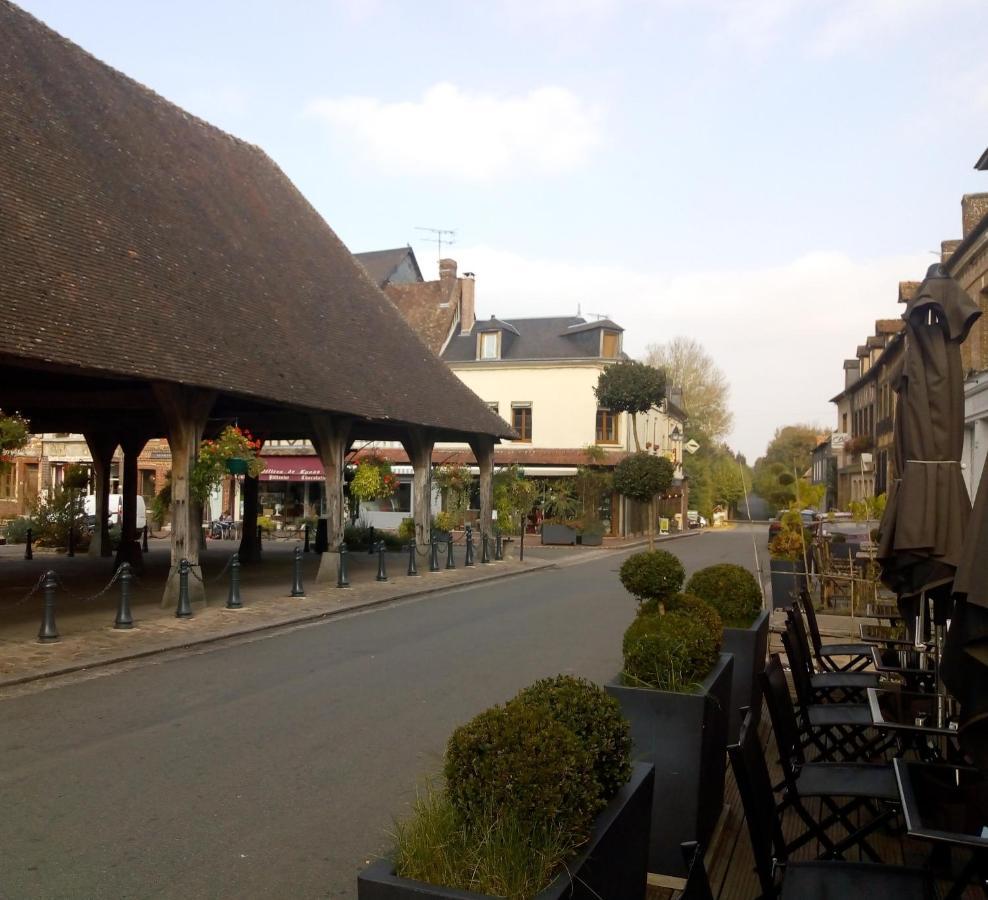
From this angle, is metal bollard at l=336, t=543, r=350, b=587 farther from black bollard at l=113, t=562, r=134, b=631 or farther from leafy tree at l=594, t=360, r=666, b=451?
leafy tree at l=594, t=360, r=666, b=451

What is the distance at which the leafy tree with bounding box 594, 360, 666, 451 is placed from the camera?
3312 cm

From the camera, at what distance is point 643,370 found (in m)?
33.4

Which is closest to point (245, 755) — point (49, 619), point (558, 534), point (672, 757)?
point (672, 757)

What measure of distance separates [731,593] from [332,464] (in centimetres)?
1144

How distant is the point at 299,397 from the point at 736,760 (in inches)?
461

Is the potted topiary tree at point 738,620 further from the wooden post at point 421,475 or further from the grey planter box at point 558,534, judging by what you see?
the grey planter box at point 558,534

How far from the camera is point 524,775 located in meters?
2.64

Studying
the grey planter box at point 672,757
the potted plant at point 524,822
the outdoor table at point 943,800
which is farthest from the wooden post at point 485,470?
the potted plant at point 524,822

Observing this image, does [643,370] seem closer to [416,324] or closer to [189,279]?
[416,324]

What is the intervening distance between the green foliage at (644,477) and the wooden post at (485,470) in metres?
5.24

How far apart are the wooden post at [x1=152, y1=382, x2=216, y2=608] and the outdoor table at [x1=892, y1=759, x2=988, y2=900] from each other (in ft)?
35.8

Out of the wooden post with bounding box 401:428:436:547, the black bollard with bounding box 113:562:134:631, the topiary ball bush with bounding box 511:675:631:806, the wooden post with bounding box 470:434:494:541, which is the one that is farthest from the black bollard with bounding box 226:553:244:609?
the topiary ball bush with bounding box 511:675:631:806

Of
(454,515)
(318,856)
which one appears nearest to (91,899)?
(318,856)

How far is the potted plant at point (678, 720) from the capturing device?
409 centimetres
